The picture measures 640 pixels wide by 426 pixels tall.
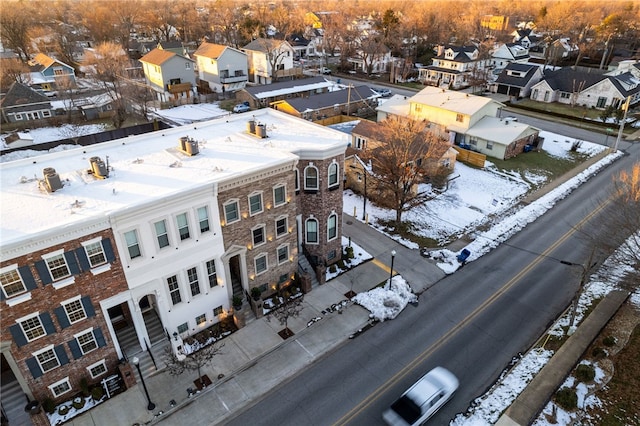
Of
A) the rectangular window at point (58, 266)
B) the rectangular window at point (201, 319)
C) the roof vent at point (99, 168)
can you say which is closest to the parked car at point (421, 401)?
the rectangular window at point (201, 319)

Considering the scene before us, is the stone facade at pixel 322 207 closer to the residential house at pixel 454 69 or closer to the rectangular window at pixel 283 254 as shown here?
the rectangular window at pixel 283 254

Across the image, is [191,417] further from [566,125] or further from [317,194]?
[566,125]

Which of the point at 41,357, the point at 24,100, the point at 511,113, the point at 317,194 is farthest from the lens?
the point at 511,113

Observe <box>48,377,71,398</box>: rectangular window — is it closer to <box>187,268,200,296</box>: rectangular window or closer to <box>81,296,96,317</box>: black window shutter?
<box>81,296,96,317</box>: black window shutter

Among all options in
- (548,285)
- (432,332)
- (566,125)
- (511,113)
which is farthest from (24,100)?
(566,125)

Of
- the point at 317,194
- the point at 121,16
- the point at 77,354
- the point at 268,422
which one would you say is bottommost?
the point at 268,422

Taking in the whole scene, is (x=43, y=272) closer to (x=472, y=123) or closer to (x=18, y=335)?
(x=18, y=335)
